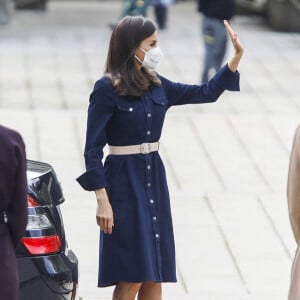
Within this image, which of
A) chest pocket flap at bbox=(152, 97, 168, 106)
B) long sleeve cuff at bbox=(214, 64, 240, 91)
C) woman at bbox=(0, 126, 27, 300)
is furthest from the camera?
long sleeve cuff at bbox=(214, 64, 240, 91)

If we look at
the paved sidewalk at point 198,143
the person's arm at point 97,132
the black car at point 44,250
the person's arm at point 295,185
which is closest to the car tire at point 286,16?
the paved sidewalk at point 198,143

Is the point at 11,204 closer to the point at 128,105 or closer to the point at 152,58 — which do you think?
the point at 128,105

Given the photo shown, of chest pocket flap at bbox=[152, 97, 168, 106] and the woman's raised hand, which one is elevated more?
the woman's raised hand

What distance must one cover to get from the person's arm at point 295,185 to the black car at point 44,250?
3.68 ft

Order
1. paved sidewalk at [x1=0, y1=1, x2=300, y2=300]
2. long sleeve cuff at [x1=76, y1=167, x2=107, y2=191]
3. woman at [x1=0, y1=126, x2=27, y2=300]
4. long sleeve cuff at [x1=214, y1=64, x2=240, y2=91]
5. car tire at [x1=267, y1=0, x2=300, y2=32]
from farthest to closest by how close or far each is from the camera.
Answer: car tire at [x1=267, y1=0, x2=300, y2=32] → paved sidewalk at [x1=0, y1=1, x2=300, y2=300] → long sleeve cuff at [x1=214, y1=64, x2=240, y2=91] → long sleeve cuff at [x1=76, y1=167, x2=107, y2=191] → woman at [x1=0, y1=126, x2=27, y2=300]

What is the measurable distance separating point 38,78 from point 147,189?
27.8 ft

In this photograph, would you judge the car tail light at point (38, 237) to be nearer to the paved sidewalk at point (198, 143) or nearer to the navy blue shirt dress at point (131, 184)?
the navy blue shirt dress at point (131, 184)

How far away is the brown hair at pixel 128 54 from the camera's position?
17.6 feet

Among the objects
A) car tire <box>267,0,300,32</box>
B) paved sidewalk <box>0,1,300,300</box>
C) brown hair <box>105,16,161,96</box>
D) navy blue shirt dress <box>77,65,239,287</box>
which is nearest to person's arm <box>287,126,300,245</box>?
navy blue shirt dress <box>77,65,239,287</box>

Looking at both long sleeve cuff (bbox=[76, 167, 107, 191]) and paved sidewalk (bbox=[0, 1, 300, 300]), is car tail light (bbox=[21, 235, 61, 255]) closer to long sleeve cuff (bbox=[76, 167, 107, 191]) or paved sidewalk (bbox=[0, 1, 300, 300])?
long sleeve cuff (bbox=[76, 167, 107, 191])

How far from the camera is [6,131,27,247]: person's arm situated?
426 cm

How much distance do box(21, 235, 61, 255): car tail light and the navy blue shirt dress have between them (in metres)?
0.41

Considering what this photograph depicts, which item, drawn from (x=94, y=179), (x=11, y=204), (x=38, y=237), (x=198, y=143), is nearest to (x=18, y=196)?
(x=11, y=204)

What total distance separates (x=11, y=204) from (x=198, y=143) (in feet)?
22.4
